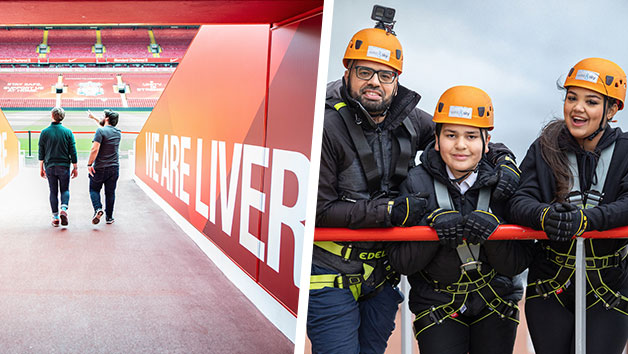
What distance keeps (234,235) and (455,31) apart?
2185 mm

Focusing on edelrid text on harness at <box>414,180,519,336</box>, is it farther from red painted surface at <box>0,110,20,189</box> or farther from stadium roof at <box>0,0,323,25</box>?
red painted surface at <box>0,110,20,189</box>

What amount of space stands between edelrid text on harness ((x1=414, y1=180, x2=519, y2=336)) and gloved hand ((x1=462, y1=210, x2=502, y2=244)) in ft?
0.35

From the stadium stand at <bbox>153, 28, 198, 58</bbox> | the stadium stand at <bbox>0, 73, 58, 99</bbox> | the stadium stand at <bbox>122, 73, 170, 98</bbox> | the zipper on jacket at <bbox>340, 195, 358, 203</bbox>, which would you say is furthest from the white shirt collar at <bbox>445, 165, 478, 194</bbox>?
the stadium stand at <bbox>0, 73, 58, 99</bbox>

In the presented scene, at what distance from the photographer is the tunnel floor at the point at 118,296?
10.6 ft

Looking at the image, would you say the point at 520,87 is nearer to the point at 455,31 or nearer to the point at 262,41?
the point at 455,31

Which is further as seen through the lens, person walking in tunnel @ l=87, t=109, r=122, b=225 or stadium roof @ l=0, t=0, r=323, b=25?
person walking in tunnel @ l=87, t=109, r=122, b=225

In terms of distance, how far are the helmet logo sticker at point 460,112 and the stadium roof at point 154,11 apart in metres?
1.42

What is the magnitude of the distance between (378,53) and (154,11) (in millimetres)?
2006

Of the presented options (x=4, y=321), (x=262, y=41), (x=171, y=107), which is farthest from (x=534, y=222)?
(x=171, y=107)

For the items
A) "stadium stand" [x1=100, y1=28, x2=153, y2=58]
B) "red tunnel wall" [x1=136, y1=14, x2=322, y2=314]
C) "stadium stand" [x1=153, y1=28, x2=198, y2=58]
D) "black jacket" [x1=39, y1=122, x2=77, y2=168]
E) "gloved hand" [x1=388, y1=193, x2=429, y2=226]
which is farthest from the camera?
"stadium stand" [x1=100, y1=28, x2=153, y2=58]

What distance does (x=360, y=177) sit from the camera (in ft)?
5.50

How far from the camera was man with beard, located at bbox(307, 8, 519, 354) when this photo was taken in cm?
162

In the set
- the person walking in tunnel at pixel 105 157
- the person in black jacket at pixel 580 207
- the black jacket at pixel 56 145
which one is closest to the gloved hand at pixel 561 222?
the person in black jacket at pixel 580 207

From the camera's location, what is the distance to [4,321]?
11.3 ft
